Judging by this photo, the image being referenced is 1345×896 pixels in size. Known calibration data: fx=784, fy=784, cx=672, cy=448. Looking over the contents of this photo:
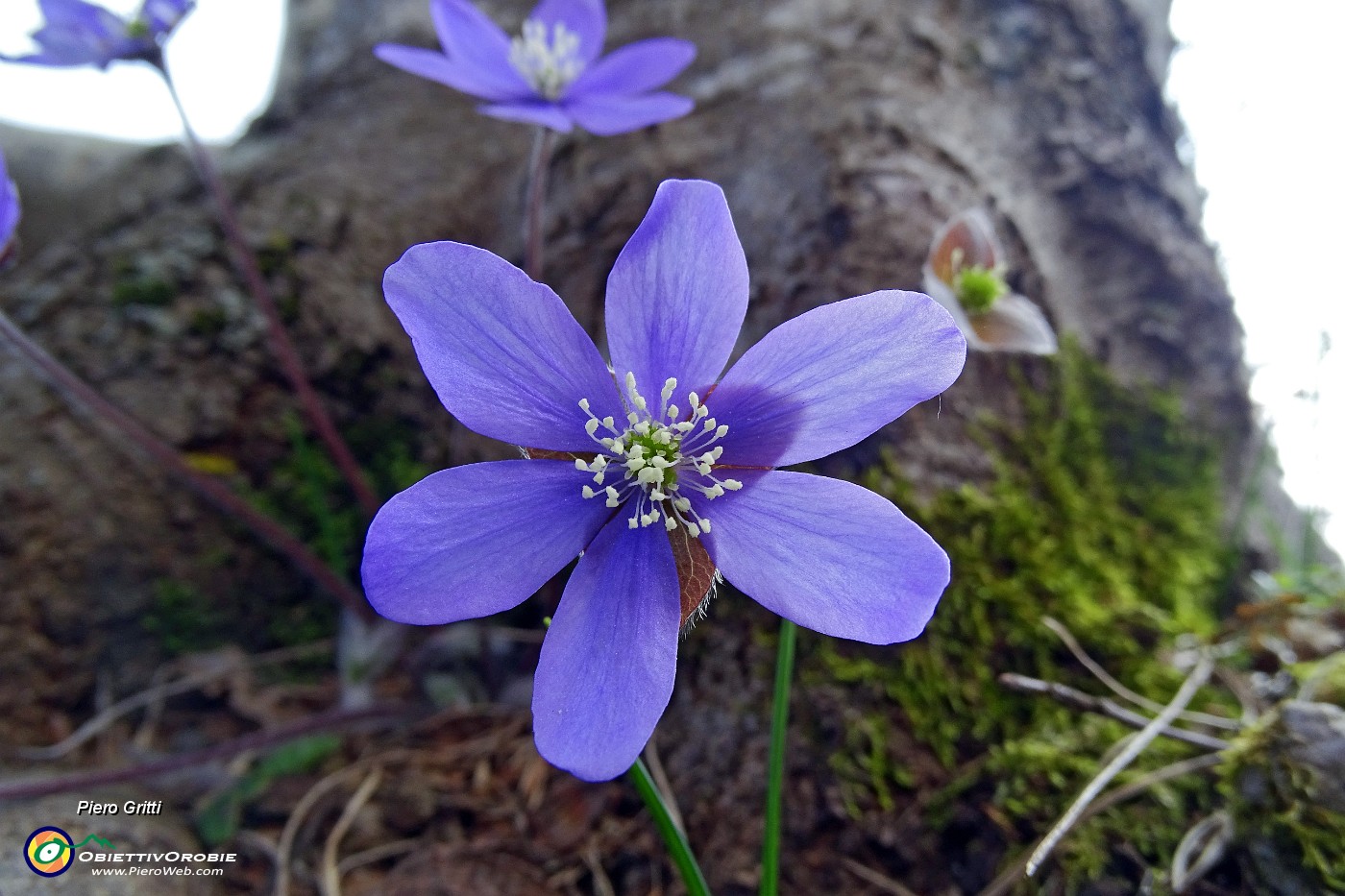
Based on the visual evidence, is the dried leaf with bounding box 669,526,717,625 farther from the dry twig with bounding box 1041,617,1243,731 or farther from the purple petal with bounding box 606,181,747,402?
→ the dry twig with bounding box 1041,617,1243,731

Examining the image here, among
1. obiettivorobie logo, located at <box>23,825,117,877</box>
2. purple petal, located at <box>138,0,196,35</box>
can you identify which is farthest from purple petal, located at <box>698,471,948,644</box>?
purple petal, located at <box>138,0,196,35</box>

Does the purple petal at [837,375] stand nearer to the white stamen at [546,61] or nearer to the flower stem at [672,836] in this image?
the flower stem at [672,836]

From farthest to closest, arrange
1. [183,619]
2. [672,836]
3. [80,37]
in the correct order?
[183,619] → [80,37] → [672,836]

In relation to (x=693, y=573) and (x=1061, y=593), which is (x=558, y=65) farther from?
(x=1061, y=593)

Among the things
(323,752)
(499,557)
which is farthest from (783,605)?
(323,752)

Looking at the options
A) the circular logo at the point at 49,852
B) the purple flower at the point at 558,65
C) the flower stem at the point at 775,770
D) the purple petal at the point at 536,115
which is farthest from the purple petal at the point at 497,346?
the circular logo at the point at 49,852

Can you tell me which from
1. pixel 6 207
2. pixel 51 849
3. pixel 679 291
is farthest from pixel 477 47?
pixel 51 849

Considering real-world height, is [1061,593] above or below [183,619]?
above

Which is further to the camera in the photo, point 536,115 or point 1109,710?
point 536,115
